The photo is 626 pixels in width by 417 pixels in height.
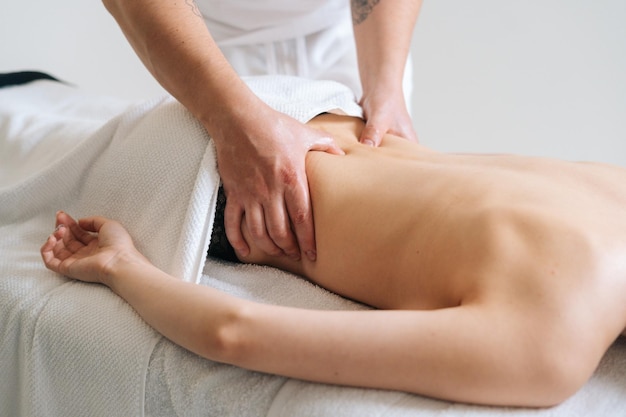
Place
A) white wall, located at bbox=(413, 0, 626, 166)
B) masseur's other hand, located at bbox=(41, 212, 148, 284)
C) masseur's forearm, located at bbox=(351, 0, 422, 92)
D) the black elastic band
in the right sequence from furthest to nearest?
1. white wall, located at bbox=(413, 0, 626, 166)
2. the black elastic band
3. masseur's forearm, located at bbox=(351, 0, 422, 92)
4. masseur's other hand, located at bbox=(41, 212, 148, 284)

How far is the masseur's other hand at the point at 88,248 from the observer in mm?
1113

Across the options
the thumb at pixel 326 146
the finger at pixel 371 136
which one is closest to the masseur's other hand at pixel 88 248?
the thumb at pixel 326 146

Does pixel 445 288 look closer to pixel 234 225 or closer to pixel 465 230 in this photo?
pixel 465 230

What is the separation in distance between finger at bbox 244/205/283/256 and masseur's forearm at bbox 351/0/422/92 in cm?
57

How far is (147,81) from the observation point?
2.77 metres

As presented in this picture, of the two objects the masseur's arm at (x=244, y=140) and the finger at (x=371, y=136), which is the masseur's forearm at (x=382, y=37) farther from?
the masseur's arm at (x=244, y=140)

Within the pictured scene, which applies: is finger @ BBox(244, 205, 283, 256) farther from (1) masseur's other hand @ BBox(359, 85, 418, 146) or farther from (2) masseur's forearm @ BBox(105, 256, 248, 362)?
(1) masseur's other hand @ BBox(359, 85, 418, 146)

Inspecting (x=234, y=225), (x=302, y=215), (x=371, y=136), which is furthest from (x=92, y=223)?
(x=371, y=136)

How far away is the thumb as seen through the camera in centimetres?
121

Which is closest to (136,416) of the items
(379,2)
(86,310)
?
(86,310)

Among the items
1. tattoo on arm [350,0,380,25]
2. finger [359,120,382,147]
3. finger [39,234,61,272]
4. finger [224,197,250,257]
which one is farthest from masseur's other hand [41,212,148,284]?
tattoo on arm [350,0,380,25]

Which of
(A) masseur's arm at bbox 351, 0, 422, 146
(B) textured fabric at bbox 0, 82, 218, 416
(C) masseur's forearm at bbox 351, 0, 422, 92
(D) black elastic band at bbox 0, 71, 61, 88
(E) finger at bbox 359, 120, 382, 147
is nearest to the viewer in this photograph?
(B) textured fabric at bbox 0, 82, 218, 416

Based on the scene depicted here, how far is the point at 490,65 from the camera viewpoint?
252 centimetres

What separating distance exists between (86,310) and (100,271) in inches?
2.8
